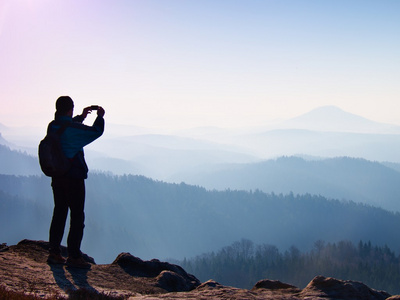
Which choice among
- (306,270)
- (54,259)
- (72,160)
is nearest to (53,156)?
(72,160)

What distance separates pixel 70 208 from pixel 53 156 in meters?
1.62

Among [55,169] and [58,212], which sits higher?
[55,169]

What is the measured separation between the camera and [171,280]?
477 inches

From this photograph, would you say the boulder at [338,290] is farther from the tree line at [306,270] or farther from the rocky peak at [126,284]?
the tree line at [306,270]

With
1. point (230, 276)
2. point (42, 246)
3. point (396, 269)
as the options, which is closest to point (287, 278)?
point (230, 276)

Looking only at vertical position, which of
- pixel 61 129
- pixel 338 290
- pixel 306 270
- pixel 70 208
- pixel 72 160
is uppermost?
pixel 61 129

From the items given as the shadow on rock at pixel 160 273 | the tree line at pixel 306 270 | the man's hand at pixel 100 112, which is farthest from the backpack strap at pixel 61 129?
the tree line at pixel 306 270

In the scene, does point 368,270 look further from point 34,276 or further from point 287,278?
point 34,276

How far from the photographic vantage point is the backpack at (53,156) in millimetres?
10070

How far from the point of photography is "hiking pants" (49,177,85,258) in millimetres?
10461

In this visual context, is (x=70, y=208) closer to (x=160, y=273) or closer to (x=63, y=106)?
(x=63, y=106)

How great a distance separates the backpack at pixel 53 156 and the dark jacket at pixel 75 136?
11cm

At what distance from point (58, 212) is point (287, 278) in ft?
575

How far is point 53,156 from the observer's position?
10.1m
